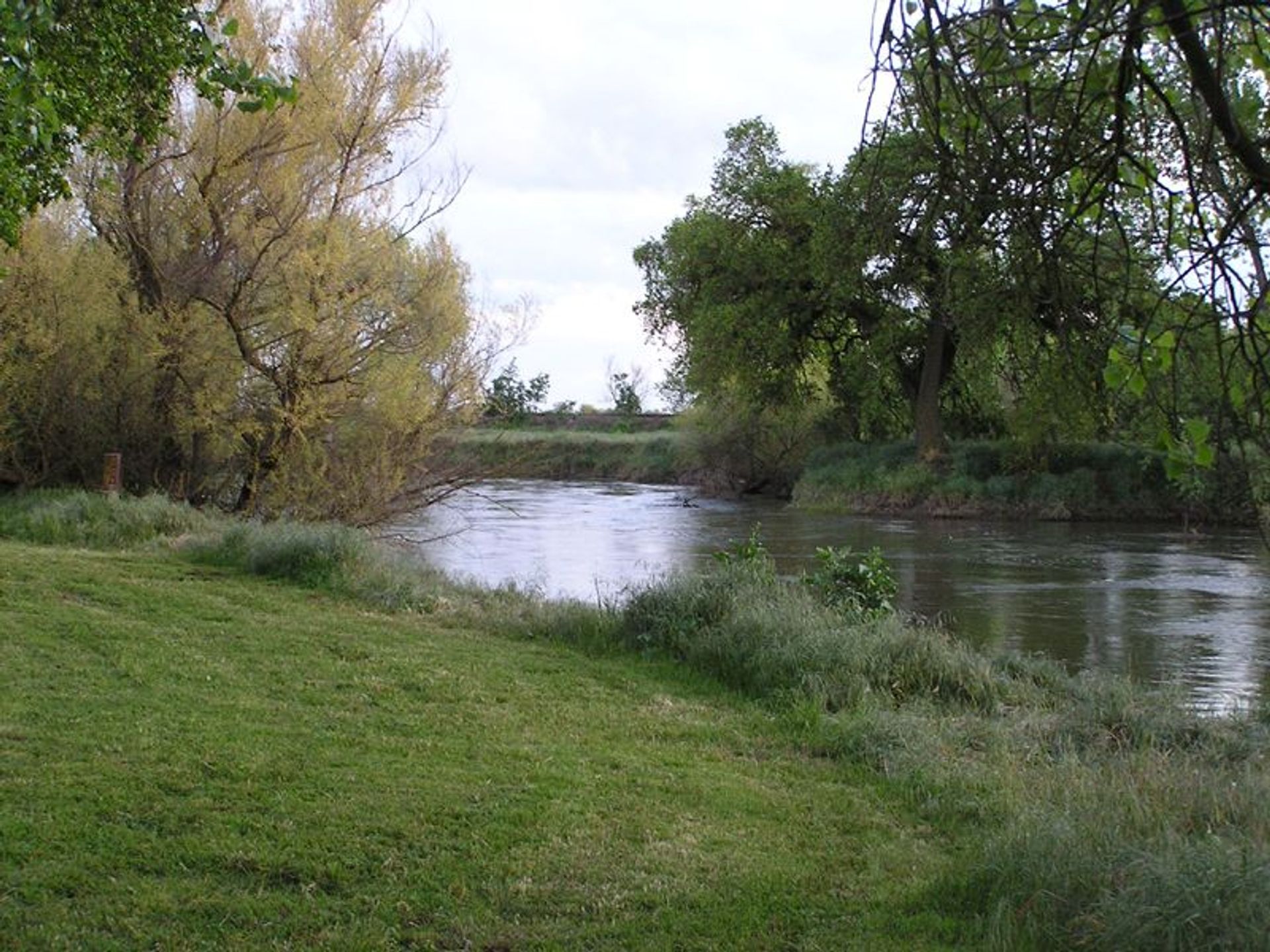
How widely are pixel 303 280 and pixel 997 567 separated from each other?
13150 millimetres

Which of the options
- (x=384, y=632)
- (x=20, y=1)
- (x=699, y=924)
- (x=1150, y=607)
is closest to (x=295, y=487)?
(x=384, y=632)

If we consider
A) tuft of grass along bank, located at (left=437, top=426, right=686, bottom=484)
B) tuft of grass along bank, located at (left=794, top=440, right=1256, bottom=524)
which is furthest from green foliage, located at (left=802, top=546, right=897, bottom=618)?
tuft of grass along bank, located at (left=437, top=426, right=686, bottom=484)

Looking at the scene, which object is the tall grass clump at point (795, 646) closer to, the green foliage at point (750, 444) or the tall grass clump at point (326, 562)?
the tall grass clump at point (326, 562)

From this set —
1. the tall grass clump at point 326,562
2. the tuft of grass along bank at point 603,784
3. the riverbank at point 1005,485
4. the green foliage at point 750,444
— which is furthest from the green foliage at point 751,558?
the green foliage at point 750,444

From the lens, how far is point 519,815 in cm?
624

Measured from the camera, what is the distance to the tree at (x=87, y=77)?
599 cm

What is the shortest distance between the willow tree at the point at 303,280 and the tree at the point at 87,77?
7774 millimetres

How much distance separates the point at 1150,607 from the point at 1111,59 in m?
16.0

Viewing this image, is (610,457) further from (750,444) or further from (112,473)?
(112,473)

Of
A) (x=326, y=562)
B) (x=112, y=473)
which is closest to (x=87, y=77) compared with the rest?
(x=326, y=562)

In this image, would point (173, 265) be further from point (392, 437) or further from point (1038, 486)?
point (1038, 486)

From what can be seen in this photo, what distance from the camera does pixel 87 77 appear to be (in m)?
8.61

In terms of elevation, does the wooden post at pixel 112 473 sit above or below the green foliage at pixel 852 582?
above

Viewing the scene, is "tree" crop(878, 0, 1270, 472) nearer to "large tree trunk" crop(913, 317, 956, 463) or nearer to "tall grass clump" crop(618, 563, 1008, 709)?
"tall grass clump" crop(618, 563, 1008, 709)
